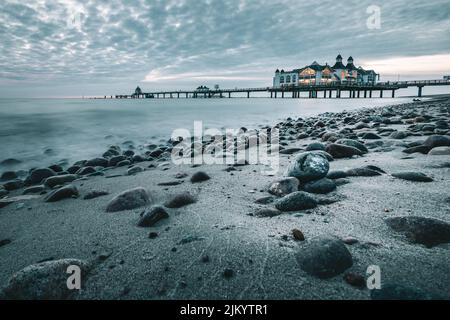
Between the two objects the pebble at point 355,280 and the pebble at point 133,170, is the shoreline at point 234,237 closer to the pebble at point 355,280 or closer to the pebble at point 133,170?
the pebble at point 355,280

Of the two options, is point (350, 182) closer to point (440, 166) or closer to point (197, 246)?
point (440, 166)

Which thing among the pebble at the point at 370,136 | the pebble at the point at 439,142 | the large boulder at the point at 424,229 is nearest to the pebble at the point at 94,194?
the large boulder at the point at 424,229

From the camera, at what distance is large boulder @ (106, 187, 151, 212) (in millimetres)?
2979

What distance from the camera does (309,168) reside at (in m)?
3.18

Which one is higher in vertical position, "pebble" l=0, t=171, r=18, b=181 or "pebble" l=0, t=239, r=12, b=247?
"pebble" l=0, t=239, r=12, b=247

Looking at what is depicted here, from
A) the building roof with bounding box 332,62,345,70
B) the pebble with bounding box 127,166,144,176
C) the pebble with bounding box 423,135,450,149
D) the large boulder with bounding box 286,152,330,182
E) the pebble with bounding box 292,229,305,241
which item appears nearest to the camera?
the pebble with bounding box 292,229,305,241

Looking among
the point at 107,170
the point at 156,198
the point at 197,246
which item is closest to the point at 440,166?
the point at 197,246

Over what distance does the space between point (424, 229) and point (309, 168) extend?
1401 millimetres

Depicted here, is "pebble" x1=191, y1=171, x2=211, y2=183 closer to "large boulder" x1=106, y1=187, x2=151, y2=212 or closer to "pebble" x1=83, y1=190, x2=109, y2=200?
"large boulder" x1=106, y1=187, x2=151, y2=212

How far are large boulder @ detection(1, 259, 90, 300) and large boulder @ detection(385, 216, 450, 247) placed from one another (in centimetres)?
239

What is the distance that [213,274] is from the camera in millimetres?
1681

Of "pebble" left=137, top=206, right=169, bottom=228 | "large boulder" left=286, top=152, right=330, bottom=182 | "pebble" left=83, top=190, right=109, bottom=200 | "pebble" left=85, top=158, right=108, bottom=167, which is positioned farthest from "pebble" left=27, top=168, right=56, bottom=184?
"large boulder" left=286, top=152, right=330, bottom=182

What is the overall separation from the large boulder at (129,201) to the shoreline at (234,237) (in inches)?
0.9

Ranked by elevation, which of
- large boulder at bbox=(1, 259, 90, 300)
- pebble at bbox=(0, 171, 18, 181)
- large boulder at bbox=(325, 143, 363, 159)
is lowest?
pebble at bbox=(0, 171, 18, 181)
